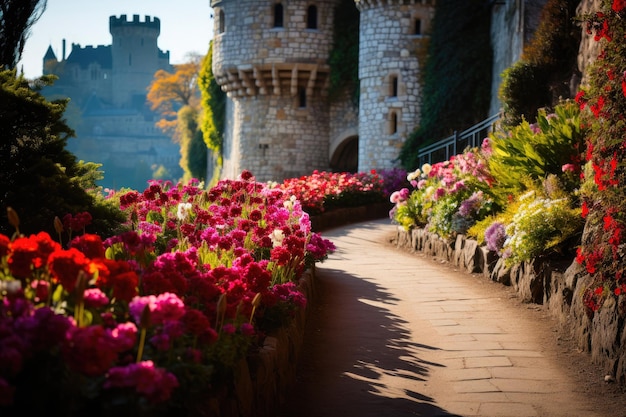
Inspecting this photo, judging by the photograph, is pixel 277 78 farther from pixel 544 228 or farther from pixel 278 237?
pixel 278 237

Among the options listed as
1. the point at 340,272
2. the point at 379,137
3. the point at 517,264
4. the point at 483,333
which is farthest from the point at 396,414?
the point at 379,137

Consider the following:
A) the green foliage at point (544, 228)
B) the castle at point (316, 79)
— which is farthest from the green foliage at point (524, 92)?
the green foliage at point (544, 228)

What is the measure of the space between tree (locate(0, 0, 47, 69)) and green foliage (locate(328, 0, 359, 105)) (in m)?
17.4

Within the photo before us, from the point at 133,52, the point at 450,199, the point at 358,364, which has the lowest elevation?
the point at 358,364

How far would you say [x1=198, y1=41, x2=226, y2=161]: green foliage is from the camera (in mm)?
31875

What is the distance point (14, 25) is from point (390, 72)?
50.6ft

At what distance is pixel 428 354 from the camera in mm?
6305

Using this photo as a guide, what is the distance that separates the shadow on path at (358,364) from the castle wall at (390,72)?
1491cm

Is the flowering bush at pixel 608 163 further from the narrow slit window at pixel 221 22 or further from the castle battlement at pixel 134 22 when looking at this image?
the castle battlement at pixel 134 22

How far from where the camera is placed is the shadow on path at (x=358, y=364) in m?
5.11

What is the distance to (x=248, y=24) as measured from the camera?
86.5 ft

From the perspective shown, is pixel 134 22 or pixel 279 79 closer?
pixel 279 79

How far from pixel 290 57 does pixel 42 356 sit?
23.3 metres

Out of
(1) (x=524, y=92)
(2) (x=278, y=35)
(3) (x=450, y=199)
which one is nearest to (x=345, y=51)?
(2) (x=278, y=35)
